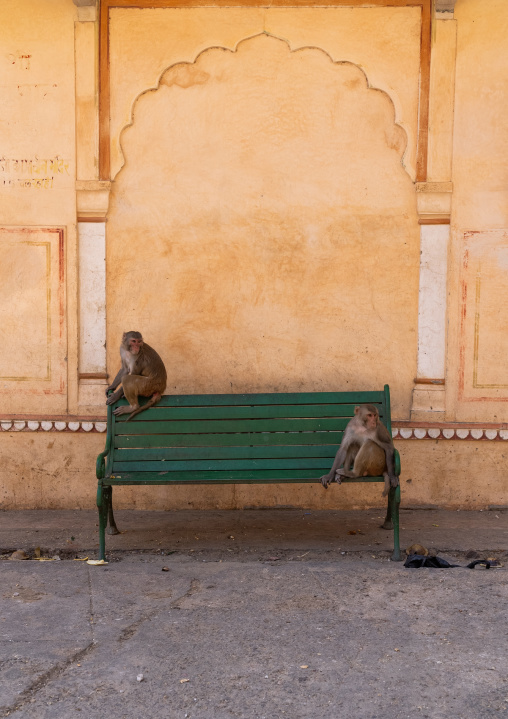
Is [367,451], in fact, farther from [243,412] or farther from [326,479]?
[243,412]

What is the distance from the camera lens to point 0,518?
6059 mm

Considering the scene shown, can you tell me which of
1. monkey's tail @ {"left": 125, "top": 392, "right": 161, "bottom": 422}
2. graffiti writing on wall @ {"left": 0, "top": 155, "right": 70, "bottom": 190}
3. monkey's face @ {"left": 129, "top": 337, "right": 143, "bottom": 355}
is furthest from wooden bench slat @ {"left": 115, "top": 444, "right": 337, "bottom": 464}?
graffiti writing on wall @ {"left": 0, "top": 155, "right": 70, "bottom": 190}

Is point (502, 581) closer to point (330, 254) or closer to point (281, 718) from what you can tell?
point (281, 718)

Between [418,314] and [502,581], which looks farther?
[418,314]

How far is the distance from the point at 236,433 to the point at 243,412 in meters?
0.16

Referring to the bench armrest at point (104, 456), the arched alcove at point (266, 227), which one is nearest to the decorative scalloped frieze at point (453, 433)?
the arched alcove at point (266, 227)

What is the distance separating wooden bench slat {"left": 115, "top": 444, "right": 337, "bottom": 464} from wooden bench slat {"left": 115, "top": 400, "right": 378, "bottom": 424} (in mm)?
227

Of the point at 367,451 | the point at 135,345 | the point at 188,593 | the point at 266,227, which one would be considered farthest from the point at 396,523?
the point at 266,227

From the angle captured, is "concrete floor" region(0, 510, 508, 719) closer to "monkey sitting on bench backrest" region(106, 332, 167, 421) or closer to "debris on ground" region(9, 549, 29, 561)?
"debris on ground" region(9, 549, 29, 561)

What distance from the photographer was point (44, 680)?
130 inches

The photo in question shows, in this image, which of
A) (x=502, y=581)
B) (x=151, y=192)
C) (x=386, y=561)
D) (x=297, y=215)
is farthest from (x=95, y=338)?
(x=502, y=581)

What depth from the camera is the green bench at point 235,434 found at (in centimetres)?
530

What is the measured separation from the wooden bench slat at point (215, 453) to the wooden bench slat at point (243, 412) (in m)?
0.23

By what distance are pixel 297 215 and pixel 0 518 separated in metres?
3.46
